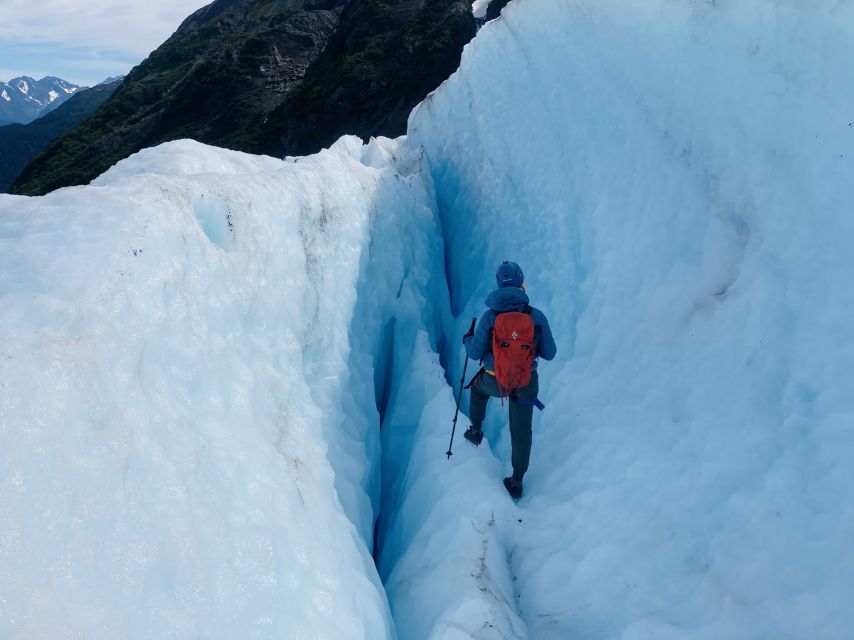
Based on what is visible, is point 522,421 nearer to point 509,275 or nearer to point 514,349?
point 514,349

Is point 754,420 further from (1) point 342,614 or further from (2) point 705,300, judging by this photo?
(1) point 342,614

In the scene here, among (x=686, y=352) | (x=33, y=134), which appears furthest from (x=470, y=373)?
(x=33, y=134)

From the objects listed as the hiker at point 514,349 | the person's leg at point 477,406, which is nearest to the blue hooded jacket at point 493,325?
the hiker at point 514,349

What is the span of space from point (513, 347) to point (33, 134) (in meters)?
138

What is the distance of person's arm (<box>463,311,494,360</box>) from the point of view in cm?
424

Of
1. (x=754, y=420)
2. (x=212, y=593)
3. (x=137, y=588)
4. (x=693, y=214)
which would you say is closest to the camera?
(x=137, y=588)

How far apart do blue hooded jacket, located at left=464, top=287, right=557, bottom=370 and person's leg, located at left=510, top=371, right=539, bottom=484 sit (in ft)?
0.56

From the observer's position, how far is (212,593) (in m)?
2.75

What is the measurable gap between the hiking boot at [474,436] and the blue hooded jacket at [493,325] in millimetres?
682

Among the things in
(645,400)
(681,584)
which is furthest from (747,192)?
(681,584)

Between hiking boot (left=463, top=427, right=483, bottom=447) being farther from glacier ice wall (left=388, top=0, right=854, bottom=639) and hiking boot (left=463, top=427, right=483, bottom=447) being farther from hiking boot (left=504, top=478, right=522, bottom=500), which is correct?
hiking boot (left=504, top=478, right=522, bottom=500)

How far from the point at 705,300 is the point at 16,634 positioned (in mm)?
4297

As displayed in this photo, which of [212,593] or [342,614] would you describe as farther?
[342,614]

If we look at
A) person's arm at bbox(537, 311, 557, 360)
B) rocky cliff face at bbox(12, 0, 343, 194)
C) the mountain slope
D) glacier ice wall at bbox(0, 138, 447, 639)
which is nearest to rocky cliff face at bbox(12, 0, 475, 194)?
rocky cliff face at bbox(12, 0, 343, 194)
